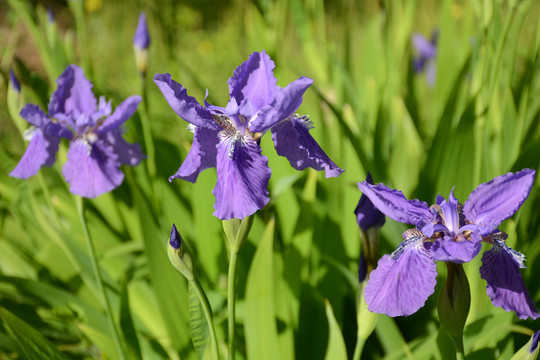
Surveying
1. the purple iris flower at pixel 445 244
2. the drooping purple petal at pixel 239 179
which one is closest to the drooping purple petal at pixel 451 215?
the purple iris flower at pixel 445 244

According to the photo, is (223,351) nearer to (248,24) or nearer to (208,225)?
(208,225)

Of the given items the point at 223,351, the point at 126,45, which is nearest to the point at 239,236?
the point at 223,351

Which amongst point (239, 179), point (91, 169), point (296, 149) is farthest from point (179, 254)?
point (91, 169)

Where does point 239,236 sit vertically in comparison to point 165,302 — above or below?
above

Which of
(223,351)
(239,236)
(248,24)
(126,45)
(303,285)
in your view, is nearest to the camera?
(239,236)

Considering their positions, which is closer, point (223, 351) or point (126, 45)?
point (223, 351)

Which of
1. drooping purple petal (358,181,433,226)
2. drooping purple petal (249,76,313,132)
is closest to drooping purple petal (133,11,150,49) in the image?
drooping purple petal (249,76,313,132)

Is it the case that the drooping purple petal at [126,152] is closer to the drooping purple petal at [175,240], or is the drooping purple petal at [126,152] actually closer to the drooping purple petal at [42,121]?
the drooping purple petal at [42,121]
